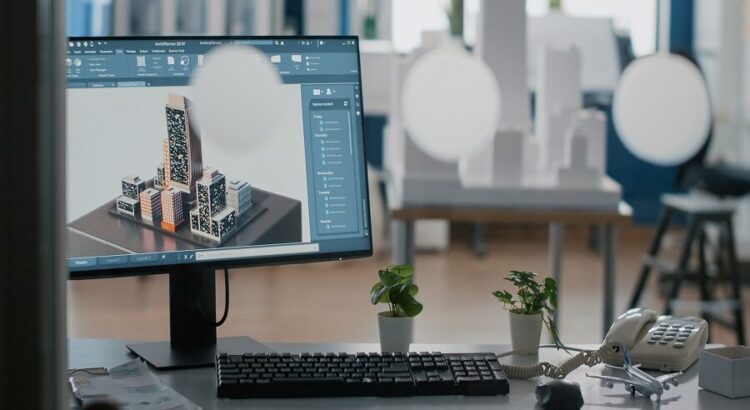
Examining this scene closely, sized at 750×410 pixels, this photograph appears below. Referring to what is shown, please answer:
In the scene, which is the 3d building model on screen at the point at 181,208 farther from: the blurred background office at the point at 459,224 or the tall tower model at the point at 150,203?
the blurred background office at the point at 459,224

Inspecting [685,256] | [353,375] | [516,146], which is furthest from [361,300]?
[353,375]

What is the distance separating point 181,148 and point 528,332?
0.56 meters

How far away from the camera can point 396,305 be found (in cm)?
162

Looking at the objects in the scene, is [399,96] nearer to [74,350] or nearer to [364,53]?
[74,350]

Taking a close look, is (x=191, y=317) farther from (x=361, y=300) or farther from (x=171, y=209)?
(x=361, y=300)

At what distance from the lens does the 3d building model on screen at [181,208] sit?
152 centimetres

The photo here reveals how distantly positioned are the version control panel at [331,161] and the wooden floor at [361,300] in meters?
2.29

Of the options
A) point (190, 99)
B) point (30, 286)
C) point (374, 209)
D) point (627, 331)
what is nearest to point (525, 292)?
point (627, 331)

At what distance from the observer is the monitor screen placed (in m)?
1.52

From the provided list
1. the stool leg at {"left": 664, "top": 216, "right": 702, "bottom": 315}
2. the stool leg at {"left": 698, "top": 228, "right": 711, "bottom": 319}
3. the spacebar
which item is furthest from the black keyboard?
the stool leg at {"left": 698, "top": 228, "right": 711, "bottom": 319}

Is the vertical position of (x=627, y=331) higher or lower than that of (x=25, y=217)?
lower

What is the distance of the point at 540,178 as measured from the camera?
3525mm

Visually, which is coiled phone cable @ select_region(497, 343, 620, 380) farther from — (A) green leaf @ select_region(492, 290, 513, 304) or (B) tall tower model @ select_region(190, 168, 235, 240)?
(B) tall tower model @ select_region(190, 168, 235, 240)

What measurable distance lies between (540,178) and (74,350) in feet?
7.06
